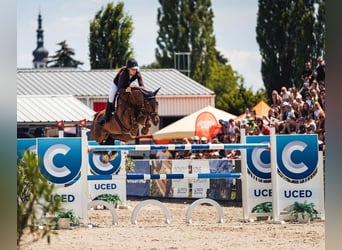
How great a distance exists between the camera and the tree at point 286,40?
8.88 meters

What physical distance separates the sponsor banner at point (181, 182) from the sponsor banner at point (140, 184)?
52 cm

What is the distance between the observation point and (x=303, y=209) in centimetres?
736

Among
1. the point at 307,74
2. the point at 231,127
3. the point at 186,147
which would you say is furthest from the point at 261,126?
the point at 186,147

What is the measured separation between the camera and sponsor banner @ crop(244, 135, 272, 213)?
7621 mm

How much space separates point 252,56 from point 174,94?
5.22m

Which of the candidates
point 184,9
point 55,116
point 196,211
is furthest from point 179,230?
point 55,116

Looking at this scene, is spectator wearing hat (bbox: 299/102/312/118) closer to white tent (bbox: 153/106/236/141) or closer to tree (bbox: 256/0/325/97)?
tree (bbox: 256/0/325/97)

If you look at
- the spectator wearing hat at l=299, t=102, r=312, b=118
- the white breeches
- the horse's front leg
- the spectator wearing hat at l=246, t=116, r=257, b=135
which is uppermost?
the white breeches

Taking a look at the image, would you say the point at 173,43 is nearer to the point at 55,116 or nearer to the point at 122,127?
the point at 55,116

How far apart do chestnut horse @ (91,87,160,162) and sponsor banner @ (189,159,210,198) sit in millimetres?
2113

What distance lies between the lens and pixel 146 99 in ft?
26.0

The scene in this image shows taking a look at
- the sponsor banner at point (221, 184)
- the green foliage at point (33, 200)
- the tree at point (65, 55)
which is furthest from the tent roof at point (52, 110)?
the green foliage at point (33, 200)

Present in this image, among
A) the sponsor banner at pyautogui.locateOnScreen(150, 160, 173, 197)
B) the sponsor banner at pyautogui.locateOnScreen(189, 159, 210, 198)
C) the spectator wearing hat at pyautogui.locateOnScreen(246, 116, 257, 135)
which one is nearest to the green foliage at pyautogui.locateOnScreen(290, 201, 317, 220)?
the spectator wearing hat at pyautogui.locateOnScreen(246, 116, 257, 135)

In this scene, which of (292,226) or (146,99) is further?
(146,99)
